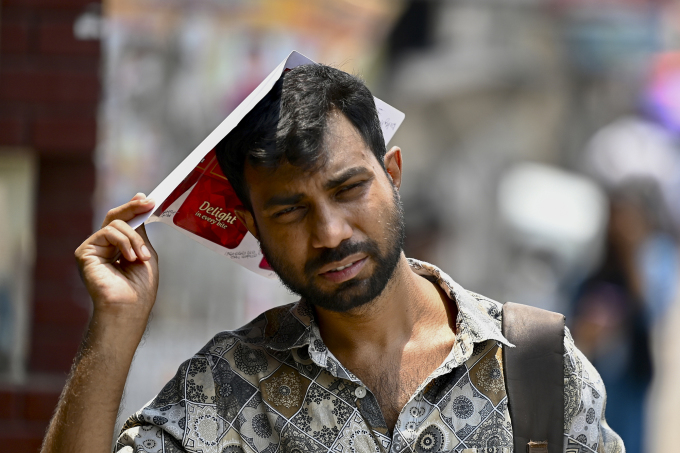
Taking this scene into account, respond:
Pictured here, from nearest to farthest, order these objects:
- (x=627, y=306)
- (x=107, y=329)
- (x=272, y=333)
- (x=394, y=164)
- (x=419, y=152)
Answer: (x=107, y=329) < (x=272, y=333) < (x=394, y=164) < (x=627, y=306) < (x=419, y=152)

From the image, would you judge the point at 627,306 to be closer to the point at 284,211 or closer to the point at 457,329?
the point at 457,329

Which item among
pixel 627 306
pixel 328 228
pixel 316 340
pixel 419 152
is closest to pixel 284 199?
pixel 328 228

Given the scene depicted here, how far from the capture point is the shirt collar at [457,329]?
2.31 meters

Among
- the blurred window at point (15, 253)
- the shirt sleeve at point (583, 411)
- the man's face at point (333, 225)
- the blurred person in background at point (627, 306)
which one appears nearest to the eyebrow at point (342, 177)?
the man's face at point (333, 225)

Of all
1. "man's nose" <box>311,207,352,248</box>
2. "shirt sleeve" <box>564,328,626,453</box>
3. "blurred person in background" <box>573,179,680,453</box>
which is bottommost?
"blurred person in background" <box>573,179,680,453</box>

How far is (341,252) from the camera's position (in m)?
2.30

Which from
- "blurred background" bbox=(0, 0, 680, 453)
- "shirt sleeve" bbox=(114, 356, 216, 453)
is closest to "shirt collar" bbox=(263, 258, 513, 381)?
"shirt sleeve" bbox=(114, 356, 216, 453)

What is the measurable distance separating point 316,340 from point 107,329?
54cm

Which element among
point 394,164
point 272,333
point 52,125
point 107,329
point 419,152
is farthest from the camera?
point 419,152

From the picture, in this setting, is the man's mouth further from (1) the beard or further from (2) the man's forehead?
(2) the man's forehead

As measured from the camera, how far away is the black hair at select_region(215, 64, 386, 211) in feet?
7.67

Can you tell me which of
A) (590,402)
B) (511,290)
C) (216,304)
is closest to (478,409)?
(590,402)

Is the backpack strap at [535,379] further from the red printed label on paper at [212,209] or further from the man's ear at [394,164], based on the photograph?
the red printed label on paper at [212,209]

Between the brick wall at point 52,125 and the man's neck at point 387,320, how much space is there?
86.1 inches
